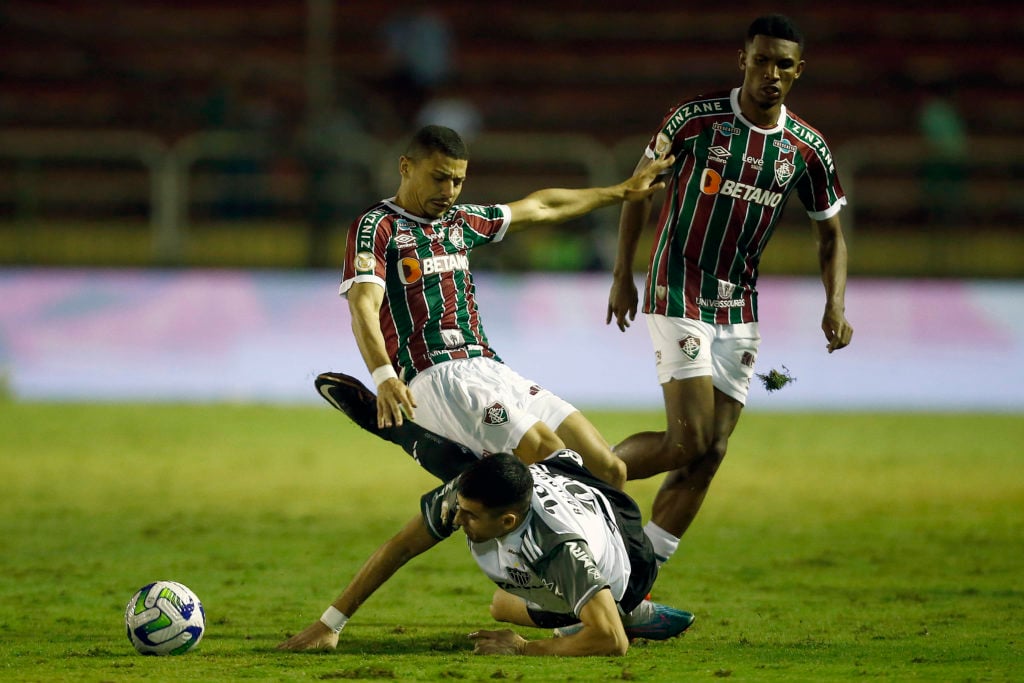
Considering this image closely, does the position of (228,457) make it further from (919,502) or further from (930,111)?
(930,111)

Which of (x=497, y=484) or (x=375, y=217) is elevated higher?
(x=375, y=217)

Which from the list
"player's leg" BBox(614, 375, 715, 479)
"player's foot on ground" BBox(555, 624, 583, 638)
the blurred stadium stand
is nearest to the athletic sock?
"player's foot on ground" BBox(555, 624, 583, 638)

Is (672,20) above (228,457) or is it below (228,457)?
above

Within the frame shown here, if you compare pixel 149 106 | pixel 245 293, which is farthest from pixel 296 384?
pixel 149 106

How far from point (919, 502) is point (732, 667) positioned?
5.16 m

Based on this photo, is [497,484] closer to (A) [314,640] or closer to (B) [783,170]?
(A) [314,640]

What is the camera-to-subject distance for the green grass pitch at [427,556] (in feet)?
18.8

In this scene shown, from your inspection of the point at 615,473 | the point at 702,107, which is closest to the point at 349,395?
the point at 615,473

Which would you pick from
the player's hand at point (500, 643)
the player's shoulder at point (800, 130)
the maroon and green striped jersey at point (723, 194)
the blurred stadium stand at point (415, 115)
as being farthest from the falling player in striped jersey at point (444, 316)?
the blurred stadium stand at point (415, 115)

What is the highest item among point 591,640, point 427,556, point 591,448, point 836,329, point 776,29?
point 776,29

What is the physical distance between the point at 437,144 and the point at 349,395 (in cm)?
113

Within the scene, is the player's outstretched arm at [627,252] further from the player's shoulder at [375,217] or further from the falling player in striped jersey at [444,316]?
the player's shoulder at [375,217]

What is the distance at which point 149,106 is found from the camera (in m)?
19.5

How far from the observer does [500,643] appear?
5.83 m
